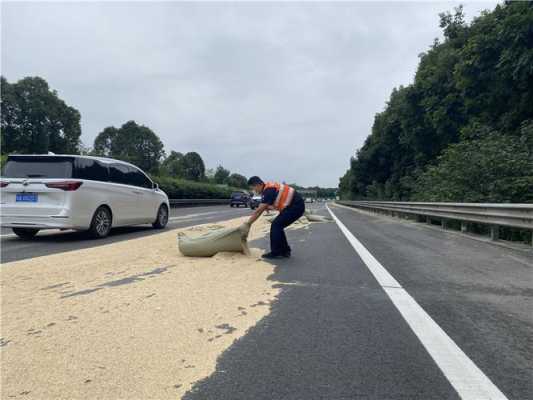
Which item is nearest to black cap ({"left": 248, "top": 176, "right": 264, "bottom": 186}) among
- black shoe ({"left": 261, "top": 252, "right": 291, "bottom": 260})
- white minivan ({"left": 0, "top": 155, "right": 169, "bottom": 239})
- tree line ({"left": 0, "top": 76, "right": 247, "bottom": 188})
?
black shoe ({"left": 261, "top": 252, "right": 291, "bottom": 260})

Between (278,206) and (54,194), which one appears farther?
(54,194)

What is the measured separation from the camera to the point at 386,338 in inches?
113

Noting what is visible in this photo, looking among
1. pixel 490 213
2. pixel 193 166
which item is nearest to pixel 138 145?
pixel 193 166

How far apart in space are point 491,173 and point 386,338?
11.7 meters

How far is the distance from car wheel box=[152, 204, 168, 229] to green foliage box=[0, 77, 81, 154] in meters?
51.7

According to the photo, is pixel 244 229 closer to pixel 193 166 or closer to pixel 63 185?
pixel 63 185

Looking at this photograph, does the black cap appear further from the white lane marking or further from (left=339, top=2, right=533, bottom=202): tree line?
(left=339, top=2, right=533, bottom=202): tree line

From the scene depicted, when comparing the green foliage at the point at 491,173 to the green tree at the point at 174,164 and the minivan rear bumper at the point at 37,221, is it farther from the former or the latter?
the green tree at the point at 174,164

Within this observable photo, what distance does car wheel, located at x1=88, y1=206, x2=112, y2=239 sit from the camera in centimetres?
847

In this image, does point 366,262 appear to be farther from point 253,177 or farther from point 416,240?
point 416,240

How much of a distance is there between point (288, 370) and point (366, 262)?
3.91 meters

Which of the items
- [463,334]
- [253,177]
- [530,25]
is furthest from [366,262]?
[530,25]

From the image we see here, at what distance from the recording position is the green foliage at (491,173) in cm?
1148

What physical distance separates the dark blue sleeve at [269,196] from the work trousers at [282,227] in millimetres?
343
